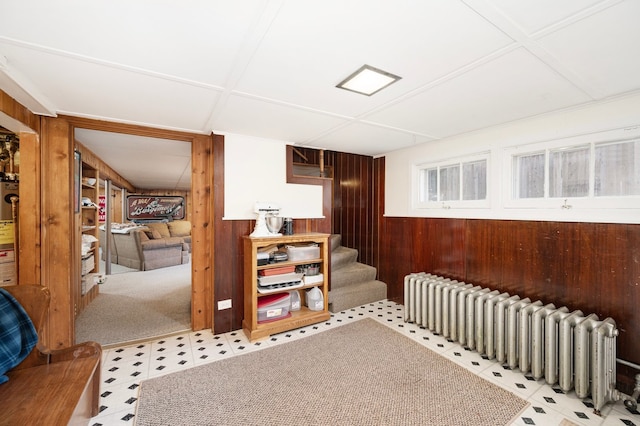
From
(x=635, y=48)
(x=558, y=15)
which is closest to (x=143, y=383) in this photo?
(x=558, y=15)

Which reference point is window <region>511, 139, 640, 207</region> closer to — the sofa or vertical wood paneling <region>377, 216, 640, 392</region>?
vertical wood paneling <region>377, 216, 640, 392</region>

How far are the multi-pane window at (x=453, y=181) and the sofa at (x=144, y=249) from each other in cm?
579

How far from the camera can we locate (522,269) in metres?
2.46

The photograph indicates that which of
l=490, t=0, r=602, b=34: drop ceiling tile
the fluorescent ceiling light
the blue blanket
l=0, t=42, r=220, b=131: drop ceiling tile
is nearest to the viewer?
l=490, t=0, r=602, b=34: drop ceiling tile

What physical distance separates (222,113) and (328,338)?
2394mm

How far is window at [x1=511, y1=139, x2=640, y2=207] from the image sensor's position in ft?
6.49

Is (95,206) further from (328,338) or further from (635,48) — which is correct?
(635,48)

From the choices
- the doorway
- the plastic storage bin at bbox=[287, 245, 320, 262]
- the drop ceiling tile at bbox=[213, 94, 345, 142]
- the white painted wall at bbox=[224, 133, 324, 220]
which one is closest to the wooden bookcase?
the doorway

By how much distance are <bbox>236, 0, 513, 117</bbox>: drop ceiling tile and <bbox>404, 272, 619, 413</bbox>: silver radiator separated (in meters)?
1.97

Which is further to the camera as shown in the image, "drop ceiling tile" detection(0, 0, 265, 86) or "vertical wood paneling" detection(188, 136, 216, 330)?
"vertical wood paneling" detection(188, 136, 216, 330)

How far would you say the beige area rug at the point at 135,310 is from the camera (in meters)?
2.84

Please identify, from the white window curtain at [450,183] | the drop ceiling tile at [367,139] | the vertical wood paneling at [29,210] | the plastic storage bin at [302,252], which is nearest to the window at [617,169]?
the white window curtain at [450,183]

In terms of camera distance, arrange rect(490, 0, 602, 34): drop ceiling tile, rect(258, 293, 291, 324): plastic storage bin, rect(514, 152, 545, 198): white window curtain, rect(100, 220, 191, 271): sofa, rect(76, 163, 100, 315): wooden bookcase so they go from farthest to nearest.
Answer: rect(100, 220, 191, 271): sofa, rect(76, 163, 100, 315): wooden bookcase, rect(258, 293, 291, 324): plastic storage bin, rect(514, 152, 545, 198): white window curtain, rect(490, 0, 602, 34): drop ceiling tile

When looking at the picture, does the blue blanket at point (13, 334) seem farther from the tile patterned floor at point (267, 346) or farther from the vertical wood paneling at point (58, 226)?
the vertical wood paneling at point (58, 226)
